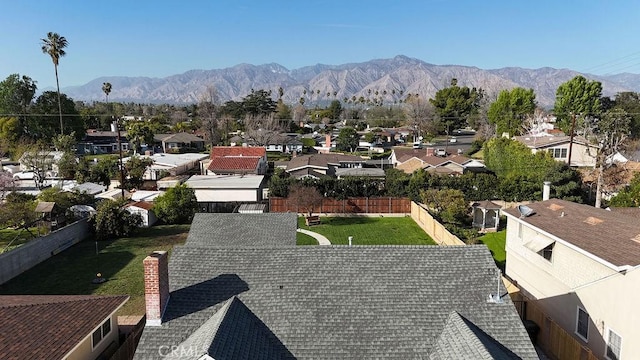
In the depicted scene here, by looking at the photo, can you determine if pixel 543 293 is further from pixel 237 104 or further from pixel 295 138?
pixel 237 104

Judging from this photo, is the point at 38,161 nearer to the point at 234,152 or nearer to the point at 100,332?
the point at 234,152

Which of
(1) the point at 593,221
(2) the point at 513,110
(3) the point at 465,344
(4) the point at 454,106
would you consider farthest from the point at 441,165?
(4) the point at 454,106

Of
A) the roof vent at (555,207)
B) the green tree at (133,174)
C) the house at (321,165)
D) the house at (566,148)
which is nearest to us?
the roof vent at (555,207)

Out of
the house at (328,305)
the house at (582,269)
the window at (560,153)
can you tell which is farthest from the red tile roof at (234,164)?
the window at (560,153)


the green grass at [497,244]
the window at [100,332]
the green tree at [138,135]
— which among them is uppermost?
the green tree at [138,135]

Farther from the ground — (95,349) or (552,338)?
(95,349)

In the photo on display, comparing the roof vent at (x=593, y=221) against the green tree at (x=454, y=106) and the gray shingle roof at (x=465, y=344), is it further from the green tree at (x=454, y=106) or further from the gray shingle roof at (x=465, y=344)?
the green tree at (x=454, y=106)

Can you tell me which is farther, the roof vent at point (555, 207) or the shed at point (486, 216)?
the shed at point (486, 216)
